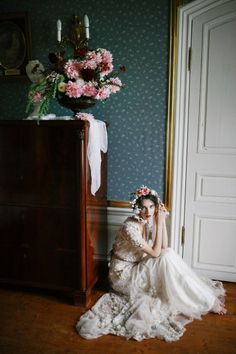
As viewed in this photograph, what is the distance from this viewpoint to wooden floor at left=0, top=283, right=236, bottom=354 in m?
1.85

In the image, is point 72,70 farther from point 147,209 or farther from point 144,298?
point 144,298

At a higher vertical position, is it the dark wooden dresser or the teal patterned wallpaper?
the teal patterned wallpaper

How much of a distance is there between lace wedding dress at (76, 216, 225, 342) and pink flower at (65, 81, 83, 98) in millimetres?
995

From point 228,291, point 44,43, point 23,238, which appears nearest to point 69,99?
point 44,43

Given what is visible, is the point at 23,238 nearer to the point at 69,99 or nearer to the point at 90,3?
the point at 69,99

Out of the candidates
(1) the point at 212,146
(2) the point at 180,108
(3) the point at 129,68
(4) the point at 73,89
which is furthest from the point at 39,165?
(1) the point at 212,146

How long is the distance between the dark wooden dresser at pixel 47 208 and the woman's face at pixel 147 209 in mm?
384

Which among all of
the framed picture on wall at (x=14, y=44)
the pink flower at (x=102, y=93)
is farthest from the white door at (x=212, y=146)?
the framed picture on wall at (x=14, y=44)

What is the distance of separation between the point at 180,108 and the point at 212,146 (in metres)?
0.41

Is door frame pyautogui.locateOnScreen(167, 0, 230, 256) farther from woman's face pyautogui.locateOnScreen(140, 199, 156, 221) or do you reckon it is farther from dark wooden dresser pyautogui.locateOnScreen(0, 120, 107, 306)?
dark wooden dresser pyautogui.locateOnScreen(0, 120, 107, 306)

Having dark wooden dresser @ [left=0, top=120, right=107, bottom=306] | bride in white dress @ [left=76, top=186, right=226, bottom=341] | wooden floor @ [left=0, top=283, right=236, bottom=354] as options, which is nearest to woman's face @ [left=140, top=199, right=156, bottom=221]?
bride in white dress @ [left=76, top=186, right=226, bottom=341]

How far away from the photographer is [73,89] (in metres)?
2.09

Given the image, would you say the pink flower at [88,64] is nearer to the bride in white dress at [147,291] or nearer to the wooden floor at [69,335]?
the bride in white dress at [147,291]

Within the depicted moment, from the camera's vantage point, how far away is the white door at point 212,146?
7.98 ft
